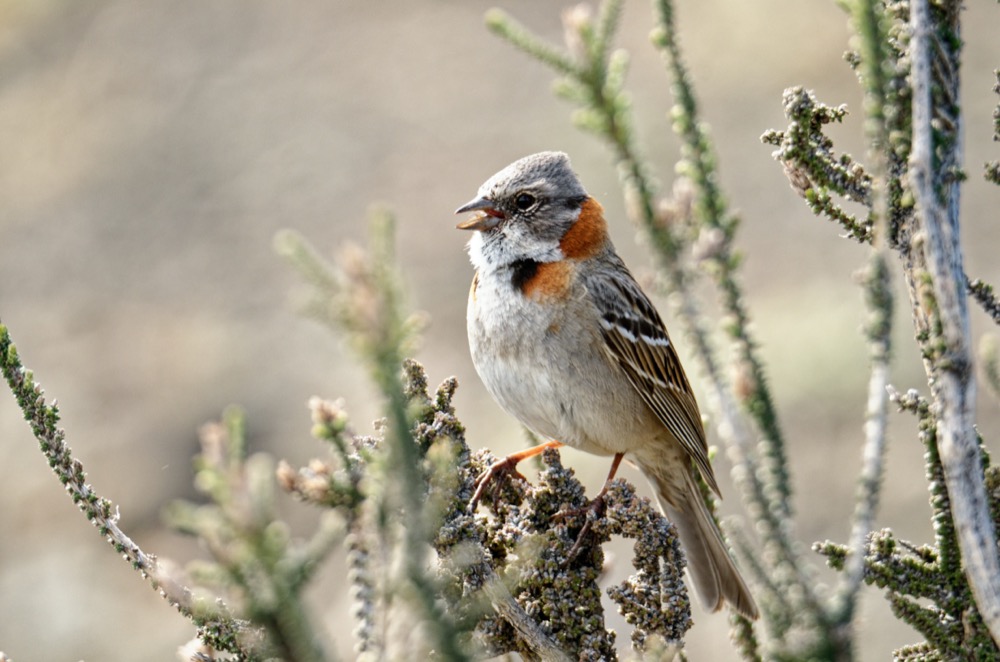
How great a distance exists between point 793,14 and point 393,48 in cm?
451

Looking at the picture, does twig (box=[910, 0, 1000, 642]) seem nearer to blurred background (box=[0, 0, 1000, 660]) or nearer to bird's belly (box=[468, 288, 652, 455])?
bird's belly (box=[468, 288, 652, 455])

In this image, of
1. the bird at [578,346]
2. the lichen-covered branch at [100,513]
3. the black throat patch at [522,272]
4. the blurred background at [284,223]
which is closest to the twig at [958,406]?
the lichen-covered branch at [100,513]

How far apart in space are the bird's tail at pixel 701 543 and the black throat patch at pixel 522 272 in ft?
2.94

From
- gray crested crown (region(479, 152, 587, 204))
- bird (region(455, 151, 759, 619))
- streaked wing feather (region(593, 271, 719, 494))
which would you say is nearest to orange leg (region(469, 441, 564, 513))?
bird (region(455, 151, 759, 619))

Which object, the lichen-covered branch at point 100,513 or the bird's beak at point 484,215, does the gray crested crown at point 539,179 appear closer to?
the bird's beak at point 484,215

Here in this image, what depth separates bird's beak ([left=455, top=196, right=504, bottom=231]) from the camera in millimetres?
4297

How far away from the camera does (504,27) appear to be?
166cm

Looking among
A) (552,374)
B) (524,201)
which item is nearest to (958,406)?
(552,374)

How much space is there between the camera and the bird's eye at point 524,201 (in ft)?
14.3

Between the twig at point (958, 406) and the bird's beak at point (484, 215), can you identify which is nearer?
the twig at point (958, 406)

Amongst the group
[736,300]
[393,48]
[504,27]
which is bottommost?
[736,300]

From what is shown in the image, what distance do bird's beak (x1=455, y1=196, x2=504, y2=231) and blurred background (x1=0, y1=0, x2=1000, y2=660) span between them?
3947mm

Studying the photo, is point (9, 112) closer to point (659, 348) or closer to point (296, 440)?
point (296, 440)

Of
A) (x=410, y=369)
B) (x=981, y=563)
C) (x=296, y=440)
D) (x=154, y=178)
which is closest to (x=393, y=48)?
(x=154, y=178)
